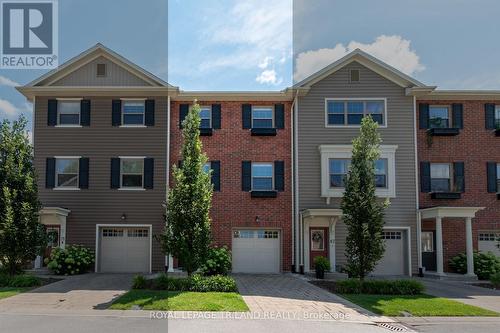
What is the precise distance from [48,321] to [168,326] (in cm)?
286

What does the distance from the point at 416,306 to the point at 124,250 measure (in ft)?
42.1

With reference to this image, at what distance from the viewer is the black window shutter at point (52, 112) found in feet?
68.2

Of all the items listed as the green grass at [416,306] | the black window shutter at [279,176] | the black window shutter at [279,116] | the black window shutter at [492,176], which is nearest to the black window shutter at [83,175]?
the black window shutter at [279,176]

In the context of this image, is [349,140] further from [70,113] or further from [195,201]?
[70,113]

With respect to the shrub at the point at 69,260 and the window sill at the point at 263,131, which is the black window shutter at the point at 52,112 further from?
the window sill at the point at 263,131

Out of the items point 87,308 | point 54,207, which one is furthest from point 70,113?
point 87,308

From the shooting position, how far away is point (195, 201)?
47.8 ft

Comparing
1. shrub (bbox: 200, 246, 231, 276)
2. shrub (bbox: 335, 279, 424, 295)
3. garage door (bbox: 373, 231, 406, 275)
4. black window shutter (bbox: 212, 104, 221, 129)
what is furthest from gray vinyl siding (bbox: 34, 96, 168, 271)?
garage door (bbox: 373, 231, 406, 275)

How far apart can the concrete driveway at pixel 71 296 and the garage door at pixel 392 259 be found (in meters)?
10.9

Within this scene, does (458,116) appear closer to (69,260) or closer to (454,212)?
(454,212)

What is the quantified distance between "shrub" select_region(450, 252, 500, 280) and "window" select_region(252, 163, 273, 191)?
28.9ft

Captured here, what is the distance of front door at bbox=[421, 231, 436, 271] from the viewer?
20938 mm

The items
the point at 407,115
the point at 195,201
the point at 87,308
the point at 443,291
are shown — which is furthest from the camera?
the point at 407,115

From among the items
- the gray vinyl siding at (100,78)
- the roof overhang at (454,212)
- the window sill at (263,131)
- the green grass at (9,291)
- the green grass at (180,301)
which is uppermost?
the gray vinyl siding at (100,78)
